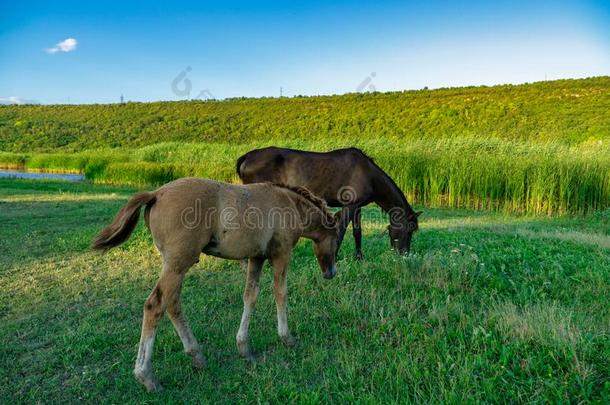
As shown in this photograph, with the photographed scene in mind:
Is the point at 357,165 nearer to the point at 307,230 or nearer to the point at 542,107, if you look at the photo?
the point at 307,230

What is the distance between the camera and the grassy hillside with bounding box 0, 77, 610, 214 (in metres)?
15.0

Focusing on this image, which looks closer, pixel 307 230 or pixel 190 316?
pixel 307 230

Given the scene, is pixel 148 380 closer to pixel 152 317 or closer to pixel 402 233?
pixel 152 317

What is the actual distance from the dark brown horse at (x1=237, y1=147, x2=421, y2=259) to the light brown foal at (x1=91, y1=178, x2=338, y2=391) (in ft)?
11.4

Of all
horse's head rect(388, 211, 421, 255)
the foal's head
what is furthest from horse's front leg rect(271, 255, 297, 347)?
horse's head rect(388, 211, 421, 255)

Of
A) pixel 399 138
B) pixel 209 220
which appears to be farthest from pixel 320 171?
pixel 399 138

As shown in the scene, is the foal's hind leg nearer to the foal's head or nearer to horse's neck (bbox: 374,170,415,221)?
the foal's head

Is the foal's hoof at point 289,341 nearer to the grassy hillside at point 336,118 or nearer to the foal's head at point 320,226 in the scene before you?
the foal's head at point 320,226

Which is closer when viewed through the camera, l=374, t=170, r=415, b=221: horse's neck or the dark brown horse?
the dark brown horse

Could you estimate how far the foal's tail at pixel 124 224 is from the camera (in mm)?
3680

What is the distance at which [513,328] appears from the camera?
3.83 m

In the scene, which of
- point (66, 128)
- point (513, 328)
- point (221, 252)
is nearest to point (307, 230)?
point (221, 252)

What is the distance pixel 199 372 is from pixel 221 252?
3.33 ft

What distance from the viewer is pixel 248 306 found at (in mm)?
4129
